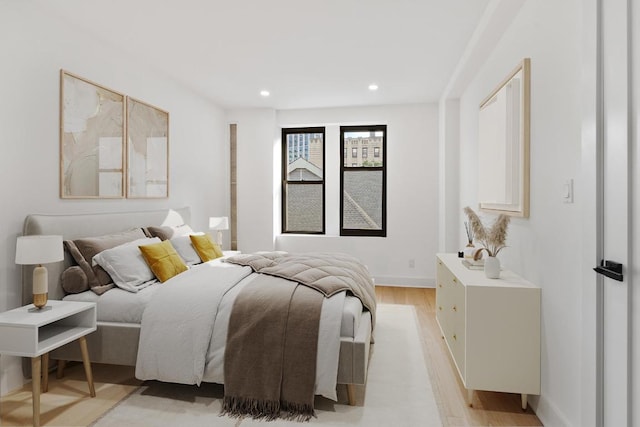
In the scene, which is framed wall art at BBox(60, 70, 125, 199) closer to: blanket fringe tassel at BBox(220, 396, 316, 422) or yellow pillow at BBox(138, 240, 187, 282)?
yellow pillow at BBox(138, 240, 187, 282)

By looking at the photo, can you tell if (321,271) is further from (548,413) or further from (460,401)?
(548,413)

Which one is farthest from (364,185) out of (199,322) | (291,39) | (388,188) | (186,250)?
(199,322)

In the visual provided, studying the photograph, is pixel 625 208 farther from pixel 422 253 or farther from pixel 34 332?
pixel 422 253

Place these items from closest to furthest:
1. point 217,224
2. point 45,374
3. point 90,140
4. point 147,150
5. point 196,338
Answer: point 196,338 → point 45,374 → point 90,140 → point 147,150 → point 217,224

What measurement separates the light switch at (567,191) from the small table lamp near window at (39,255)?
114 inches

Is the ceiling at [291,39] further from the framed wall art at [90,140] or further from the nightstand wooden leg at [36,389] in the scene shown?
the nightstand wooden leg at [36,389]

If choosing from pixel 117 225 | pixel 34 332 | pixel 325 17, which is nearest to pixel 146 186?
pixel 117 225

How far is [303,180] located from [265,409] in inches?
162

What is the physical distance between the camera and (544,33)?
6.79 ft

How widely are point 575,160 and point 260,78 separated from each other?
11.2 ft

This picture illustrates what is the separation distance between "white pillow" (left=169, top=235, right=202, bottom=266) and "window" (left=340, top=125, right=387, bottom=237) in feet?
8.92

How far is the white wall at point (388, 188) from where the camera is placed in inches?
207

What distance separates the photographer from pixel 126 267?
105 inches

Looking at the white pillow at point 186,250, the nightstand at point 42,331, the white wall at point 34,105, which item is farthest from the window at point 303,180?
the nightstand at point 42,331
